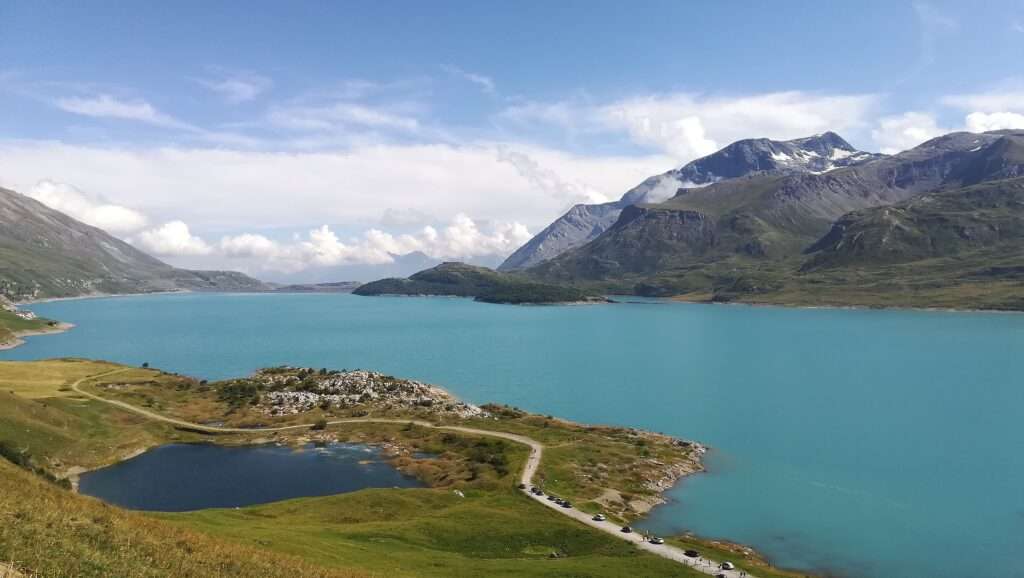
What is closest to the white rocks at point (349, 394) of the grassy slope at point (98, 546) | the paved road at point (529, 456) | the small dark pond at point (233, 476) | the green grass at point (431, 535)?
the paved road at point (529, 456)

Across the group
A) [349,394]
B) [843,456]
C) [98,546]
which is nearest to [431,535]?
[98,546]

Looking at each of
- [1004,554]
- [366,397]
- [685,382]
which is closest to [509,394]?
[366,397]

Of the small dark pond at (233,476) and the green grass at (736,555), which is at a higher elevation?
the green grass at (736,555)

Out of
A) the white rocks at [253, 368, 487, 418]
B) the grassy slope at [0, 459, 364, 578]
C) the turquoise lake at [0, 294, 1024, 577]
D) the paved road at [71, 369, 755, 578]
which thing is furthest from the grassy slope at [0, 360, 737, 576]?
the turquoise lake at [0, 294, 1024, 577]

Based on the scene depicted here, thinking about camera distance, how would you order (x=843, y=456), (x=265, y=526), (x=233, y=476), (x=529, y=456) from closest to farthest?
1. (x=265, y=526)
2. (x=233, y=476)
3. (x=529, y=456)
4. (x=843, y=456)

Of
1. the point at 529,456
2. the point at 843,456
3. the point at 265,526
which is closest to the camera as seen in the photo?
the point at 265,526

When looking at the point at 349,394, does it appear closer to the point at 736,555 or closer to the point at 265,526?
the point at 265,526

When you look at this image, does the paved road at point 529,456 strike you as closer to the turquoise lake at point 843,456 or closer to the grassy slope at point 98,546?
the turquoise lake at point 843,456

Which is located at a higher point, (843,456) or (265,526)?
(265,526)

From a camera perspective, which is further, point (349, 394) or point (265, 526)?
point (349, 394)
